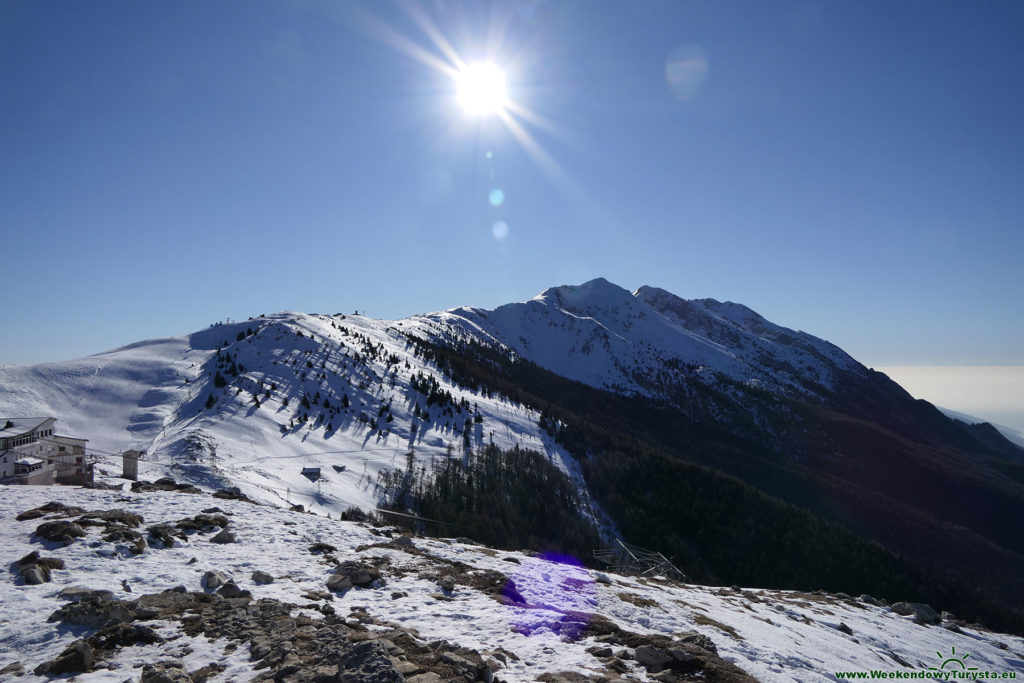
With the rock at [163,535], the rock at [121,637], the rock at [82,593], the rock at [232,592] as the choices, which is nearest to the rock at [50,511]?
the rock at [163,535]

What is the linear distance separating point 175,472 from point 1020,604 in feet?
449

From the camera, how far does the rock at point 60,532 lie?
41.3 ft

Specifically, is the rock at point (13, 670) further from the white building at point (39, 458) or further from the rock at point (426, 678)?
the white building at point (39, 458)

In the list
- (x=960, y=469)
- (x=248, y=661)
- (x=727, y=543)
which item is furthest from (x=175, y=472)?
(x=960, y=469)

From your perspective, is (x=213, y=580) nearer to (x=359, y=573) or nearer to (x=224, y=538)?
(x=359, y=573)

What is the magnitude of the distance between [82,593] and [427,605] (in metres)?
7.72

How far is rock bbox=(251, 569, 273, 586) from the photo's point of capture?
479 inches

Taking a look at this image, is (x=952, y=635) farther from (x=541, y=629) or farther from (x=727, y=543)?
(x=727, y=543)

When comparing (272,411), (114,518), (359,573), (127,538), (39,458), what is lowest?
(359,573)

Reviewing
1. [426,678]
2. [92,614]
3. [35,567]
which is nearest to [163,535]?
[35,567]

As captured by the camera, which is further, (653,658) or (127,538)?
(127,538)

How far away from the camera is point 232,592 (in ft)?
36.5

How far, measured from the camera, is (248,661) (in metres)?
8.25

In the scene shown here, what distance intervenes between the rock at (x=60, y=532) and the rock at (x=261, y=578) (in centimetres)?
545
